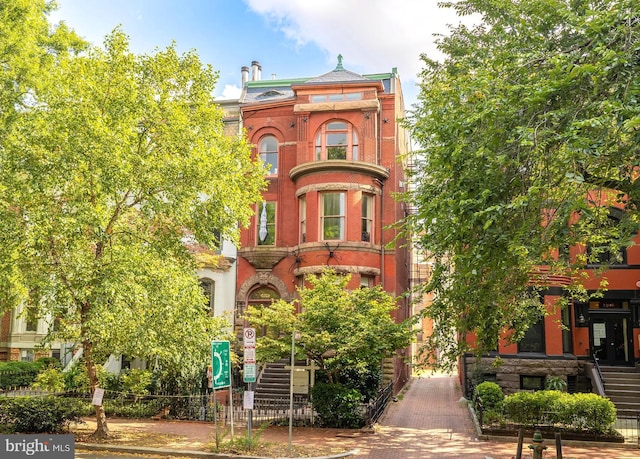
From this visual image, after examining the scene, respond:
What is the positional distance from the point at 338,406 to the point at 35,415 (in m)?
8.83

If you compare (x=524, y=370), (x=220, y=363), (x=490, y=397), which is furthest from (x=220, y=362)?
(x=524, y=370)

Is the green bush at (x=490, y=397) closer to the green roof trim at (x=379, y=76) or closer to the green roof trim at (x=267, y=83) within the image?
the green roof trim at (x=379, y=76)

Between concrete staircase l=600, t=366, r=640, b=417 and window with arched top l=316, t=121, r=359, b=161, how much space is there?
14088 mm

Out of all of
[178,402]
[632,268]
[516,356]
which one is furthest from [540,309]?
[178,402]

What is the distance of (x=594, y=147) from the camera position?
939 cm

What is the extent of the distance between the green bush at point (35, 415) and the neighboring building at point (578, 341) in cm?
1583

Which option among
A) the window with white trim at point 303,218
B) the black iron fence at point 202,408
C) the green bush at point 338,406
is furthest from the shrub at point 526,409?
the window with white trim at point 303,218

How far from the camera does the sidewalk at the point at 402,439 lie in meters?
15.1

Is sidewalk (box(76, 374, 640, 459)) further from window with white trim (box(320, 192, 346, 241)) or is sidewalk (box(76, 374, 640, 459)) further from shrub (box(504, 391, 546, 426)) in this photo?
window with white trim (box(320, 192, 346, 241))

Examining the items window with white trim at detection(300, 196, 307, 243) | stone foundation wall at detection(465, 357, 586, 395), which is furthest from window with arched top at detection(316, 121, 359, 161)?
stone foundation wall at detection(465, 357, 586, 395)

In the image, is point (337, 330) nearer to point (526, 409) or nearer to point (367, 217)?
point (526, 409)

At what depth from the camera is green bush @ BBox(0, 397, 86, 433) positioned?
1612cm

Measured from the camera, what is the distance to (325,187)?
26781mm

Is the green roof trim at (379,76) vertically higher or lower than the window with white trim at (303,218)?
higher
